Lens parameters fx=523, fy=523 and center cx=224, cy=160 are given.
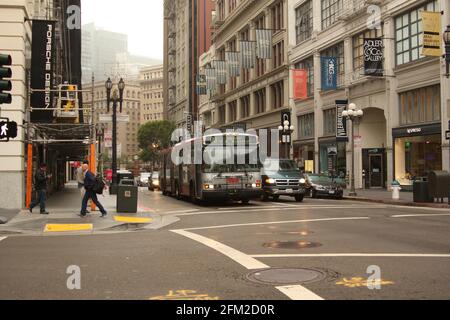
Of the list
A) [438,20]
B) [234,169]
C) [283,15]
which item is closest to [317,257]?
[234,169]

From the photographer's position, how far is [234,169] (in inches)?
866

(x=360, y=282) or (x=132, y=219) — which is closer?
(x=360, y=282)

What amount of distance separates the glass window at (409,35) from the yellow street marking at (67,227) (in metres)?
23.5

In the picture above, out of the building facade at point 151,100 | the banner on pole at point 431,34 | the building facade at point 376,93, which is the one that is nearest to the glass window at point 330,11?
the building facade at point 376,93

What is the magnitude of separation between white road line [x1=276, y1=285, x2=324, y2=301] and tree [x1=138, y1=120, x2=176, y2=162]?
9268 cm

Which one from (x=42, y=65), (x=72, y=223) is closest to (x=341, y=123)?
(x=42, y=65)

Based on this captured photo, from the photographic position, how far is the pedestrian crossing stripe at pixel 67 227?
1384cm

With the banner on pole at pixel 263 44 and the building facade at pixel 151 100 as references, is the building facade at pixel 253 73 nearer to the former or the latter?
the banner on pole at pixel 263 44

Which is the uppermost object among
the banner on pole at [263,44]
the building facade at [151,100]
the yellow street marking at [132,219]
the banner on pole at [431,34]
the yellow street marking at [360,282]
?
A: the building facade at [151,100]

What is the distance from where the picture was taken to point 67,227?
1426 cm

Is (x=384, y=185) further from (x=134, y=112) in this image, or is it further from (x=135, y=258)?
(x=134, y=112)

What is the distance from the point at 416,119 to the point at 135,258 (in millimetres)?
26019

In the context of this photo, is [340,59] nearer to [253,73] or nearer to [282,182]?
[282,182]

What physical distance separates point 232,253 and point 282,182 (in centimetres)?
1530
